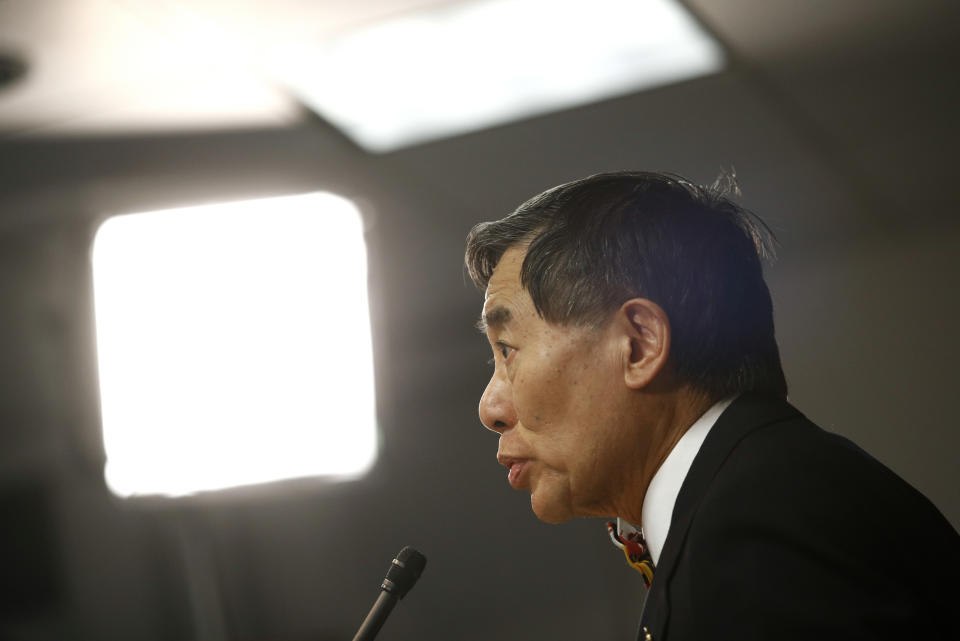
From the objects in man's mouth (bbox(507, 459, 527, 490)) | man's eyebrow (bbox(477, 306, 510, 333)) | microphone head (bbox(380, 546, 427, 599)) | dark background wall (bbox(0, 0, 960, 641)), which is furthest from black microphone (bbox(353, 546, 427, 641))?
dark background wall (bbox(0, 0, 960, 641))

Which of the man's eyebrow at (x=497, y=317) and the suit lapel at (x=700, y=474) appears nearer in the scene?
the suit lapel at (x=700, y=474)

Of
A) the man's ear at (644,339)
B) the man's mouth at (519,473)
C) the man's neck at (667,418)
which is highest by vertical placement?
the man's ear at (644,339)

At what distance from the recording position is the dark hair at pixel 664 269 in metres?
0.89

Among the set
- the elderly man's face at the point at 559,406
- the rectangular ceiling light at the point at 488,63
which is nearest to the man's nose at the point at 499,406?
the elderly man's face at the point at 559,406

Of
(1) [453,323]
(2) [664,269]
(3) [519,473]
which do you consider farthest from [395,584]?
(1) [453,323]

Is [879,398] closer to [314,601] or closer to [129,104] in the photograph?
[314,601]

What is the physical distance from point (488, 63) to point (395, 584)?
1.04 metres

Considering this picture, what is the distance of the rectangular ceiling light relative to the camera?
1544 millimetres

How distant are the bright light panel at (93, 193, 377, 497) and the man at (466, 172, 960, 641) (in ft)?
2.82

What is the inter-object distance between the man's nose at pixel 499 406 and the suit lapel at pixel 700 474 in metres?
0.21

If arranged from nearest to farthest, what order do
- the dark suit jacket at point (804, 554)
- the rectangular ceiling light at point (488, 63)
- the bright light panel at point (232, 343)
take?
the dark suit jacket at point (804, 554), the rectangular ceiling light at point (488, 63), the bright light panel at point (232, 343)

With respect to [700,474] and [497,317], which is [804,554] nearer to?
[700,474]

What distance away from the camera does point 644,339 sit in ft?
2.91

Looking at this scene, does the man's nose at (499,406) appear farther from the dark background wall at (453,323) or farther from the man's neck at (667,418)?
the dark background wall at (453,323)
